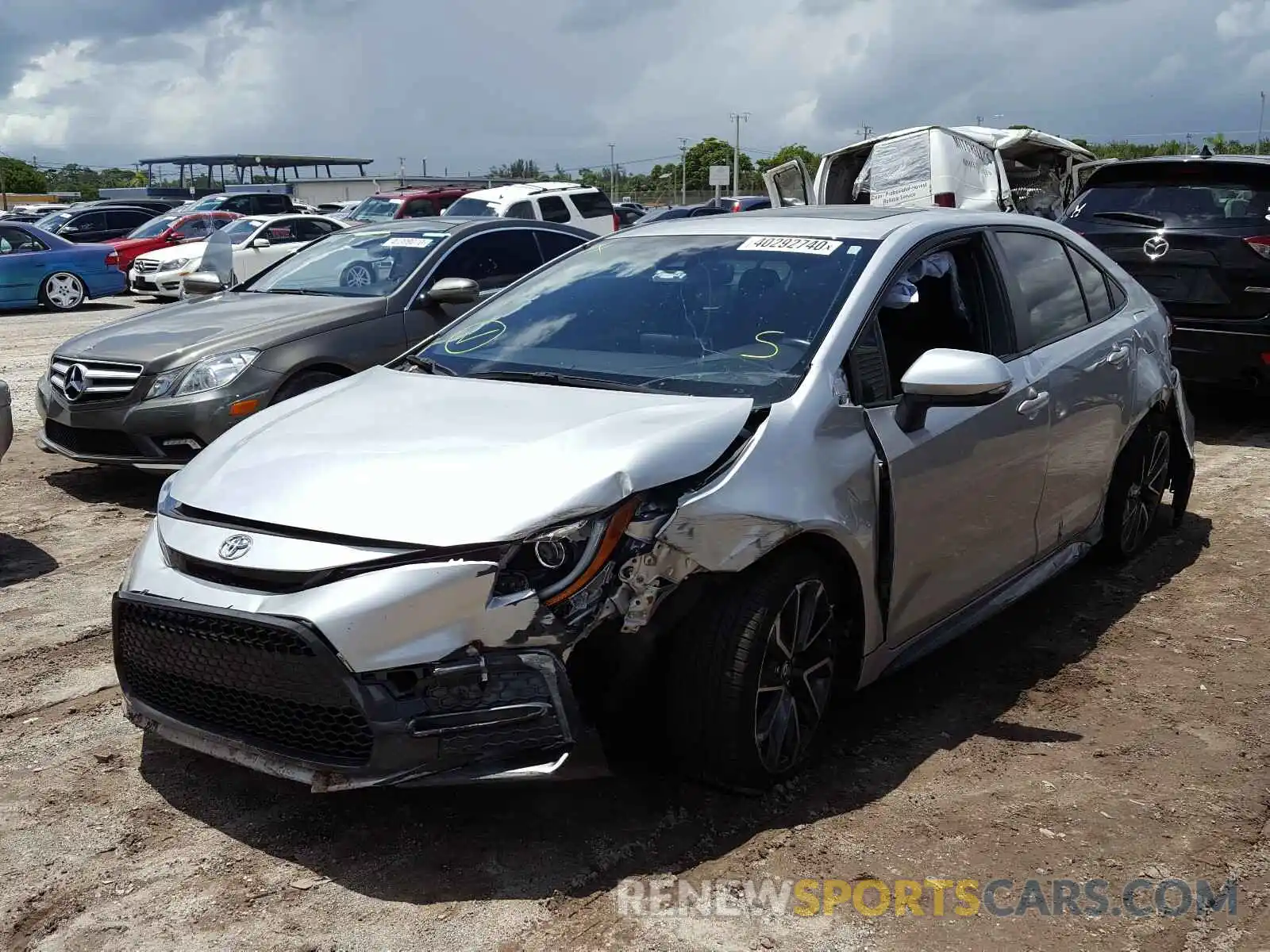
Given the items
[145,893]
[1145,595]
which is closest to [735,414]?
[145,893]

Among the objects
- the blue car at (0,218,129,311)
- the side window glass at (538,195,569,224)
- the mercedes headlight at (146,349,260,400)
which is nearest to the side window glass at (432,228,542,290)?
the mercedes headlight at (146,349,260,400)

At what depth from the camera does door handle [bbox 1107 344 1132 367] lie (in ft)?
17.0

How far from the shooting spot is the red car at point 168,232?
22125mm

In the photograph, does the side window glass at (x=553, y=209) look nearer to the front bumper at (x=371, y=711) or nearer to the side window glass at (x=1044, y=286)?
the side window glass at (x=1044, y=286)

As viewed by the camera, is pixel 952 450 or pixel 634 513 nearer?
pixel 634 513

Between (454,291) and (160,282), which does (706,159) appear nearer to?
(160,282)

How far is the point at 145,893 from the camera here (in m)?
3.10

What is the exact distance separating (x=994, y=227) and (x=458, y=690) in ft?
9.47

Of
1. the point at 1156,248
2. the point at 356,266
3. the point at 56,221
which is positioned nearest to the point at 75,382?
the point at 356,266

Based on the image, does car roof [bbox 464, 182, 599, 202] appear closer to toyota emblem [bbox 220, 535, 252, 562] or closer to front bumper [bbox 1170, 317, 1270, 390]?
front bumper [bbox 1170, 317, 1270, 390]

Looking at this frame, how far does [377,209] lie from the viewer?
23.5 metres

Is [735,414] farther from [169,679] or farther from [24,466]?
[24,466]

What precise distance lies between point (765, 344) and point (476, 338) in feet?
3.76

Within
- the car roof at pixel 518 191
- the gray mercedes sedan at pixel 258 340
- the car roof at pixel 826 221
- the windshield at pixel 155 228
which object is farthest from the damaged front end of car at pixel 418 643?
the windshield at pixel 155 228
